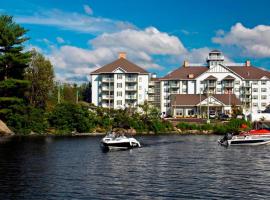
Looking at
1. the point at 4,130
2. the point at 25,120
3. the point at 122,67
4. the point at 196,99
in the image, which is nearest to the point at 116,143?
the point at 4,130

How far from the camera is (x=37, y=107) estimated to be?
10000 centimetres

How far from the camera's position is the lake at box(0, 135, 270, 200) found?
30203 mm

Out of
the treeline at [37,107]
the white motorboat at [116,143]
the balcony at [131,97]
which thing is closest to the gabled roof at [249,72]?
the balcony at [131,97]

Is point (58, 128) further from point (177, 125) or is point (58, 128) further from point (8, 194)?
point (8, 194)

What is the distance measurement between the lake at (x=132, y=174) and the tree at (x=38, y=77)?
43636 millimetres

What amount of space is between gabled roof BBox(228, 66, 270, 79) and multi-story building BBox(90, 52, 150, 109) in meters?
30.8

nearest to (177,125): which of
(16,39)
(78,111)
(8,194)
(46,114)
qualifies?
(78,111)

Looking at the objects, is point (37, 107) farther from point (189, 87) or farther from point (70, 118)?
point (189, 87)

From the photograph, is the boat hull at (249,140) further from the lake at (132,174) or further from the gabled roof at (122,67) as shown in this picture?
the gabled roof at (122,67)

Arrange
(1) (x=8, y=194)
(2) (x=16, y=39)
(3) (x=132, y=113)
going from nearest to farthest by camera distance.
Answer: (1) (x=8, y=194) → (2) (x=16, y=39) → (3) (x=132, y=113)

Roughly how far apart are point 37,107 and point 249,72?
69.6 m

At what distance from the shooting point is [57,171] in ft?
129

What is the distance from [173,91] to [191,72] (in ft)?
29.2

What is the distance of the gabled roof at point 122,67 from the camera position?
126 meters
